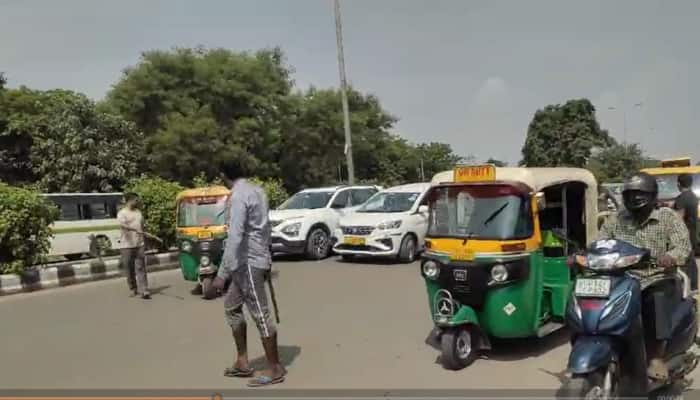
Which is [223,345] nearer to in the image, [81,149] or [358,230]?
[358,230]

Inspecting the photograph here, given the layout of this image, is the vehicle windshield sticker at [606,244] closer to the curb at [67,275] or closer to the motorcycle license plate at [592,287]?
the motorcycle license plate at [592,287]

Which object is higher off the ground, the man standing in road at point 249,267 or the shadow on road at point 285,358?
the man standing in road at point 249,267

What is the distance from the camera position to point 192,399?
16.8 ft

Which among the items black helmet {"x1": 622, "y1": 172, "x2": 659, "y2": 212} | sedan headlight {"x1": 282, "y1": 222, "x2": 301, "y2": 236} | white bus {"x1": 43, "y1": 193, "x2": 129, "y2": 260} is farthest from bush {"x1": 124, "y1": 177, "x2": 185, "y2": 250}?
black helmet {"x1": 622, "y1": 172, "x2": 659, "y2": 212}

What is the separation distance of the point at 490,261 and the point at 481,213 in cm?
52

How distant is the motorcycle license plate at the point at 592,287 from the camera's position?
4.18 m

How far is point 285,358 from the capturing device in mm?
6285

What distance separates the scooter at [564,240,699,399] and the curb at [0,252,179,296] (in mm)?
10184

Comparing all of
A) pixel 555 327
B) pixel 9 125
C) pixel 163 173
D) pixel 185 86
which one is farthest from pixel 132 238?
pixel 9 125

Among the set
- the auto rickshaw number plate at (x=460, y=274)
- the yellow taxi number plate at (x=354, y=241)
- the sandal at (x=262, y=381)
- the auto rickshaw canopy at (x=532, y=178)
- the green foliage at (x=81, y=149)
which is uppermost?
the green foliage at (x=81, y=149)

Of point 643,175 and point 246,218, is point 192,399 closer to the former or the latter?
point 246,218

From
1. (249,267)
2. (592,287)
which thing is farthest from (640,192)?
(249,267)

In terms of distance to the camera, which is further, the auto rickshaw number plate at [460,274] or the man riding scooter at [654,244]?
the auto rickshaw number plate at [460,274]

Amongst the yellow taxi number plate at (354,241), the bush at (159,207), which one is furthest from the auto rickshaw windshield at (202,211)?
the bush at (159,207)
